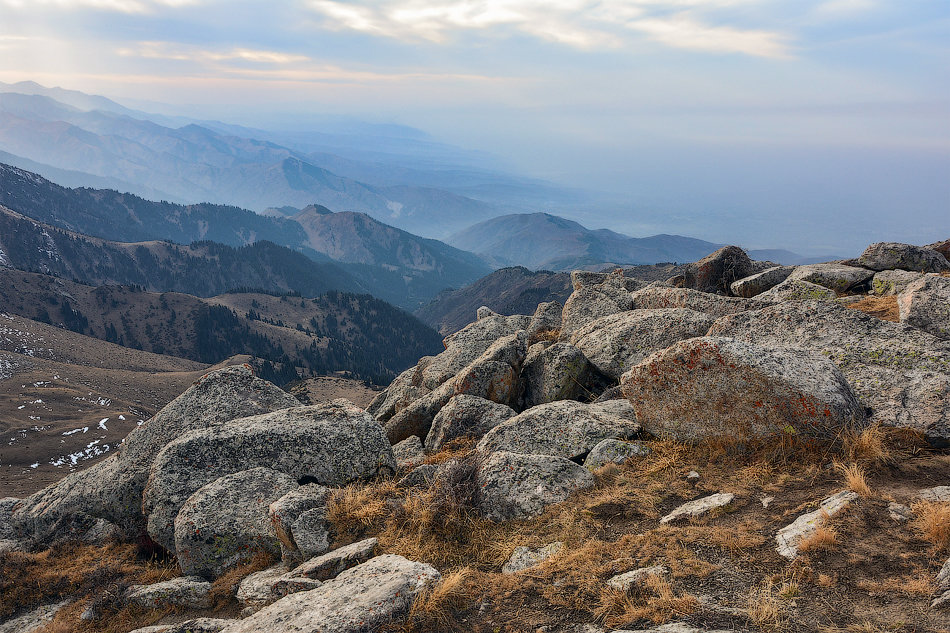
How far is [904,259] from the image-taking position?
1872 centimetres

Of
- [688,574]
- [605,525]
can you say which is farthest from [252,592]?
[688,574]

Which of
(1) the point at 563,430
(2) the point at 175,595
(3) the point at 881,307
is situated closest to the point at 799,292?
(3) the point at 881,307

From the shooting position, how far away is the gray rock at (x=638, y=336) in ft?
46.9

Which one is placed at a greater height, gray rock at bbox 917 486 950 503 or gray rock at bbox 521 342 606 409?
gray rock at bbox 917 486 950 503

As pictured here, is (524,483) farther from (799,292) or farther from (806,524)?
(799,292)

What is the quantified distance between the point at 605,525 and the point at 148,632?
7485 mm

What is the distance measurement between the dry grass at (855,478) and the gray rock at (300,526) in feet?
A: 26.6

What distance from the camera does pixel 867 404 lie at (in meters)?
8.84

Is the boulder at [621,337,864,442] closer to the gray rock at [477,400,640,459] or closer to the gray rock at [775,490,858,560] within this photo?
the gray rock at [477,400,640,459]

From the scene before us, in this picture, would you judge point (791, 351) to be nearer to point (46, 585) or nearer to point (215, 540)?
point (215, 540)

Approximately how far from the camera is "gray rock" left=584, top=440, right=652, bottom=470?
919cm

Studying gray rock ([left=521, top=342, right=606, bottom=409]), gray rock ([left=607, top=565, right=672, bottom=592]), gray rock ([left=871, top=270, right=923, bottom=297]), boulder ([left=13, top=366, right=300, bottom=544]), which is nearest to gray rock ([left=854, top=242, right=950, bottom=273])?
gray rock ([left=871, top=270, right=923, bottom=297])

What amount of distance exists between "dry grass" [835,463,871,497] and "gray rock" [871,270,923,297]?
437 inches

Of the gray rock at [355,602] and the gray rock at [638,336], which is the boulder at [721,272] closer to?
the gray rock at [638,336]
